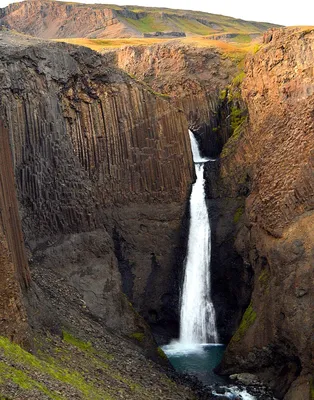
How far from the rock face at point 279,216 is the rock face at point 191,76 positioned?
6929 mm

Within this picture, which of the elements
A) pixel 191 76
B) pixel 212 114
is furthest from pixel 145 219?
pixel 191 76

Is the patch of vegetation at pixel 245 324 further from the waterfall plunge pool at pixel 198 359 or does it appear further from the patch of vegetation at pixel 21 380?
the patch of vegetation at pixel 21 380

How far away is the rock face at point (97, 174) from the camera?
32.5m

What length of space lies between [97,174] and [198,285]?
10314 mm

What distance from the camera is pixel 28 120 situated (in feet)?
110

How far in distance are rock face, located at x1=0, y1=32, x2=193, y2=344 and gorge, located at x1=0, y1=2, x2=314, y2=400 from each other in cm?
9

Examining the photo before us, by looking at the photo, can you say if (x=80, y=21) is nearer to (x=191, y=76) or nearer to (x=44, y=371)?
(x=191, y=76)

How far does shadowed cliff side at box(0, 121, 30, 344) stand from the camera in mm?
21219

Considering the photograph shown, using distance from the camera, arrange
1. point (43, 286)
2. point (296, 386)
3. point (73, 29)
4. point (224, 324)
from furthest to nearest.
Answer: point (73, 29) → point (224, 324) → point (43, 286) → point (296, 386)

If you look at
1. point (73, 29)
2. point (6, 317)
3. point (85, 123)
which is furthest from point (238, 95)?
point (73, 29)

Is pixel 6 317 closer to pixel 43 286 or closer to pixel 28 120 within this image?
pixel 43 286

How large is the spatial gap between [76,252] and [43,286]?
4101 mm

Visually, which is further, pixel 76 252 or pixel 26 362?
pixel 76 252

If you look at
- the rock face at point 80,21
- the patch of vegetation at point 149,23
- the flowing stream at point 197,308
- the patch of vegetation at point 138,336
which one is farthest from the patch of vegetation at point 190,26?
the patch of vegetation at point 138,336
